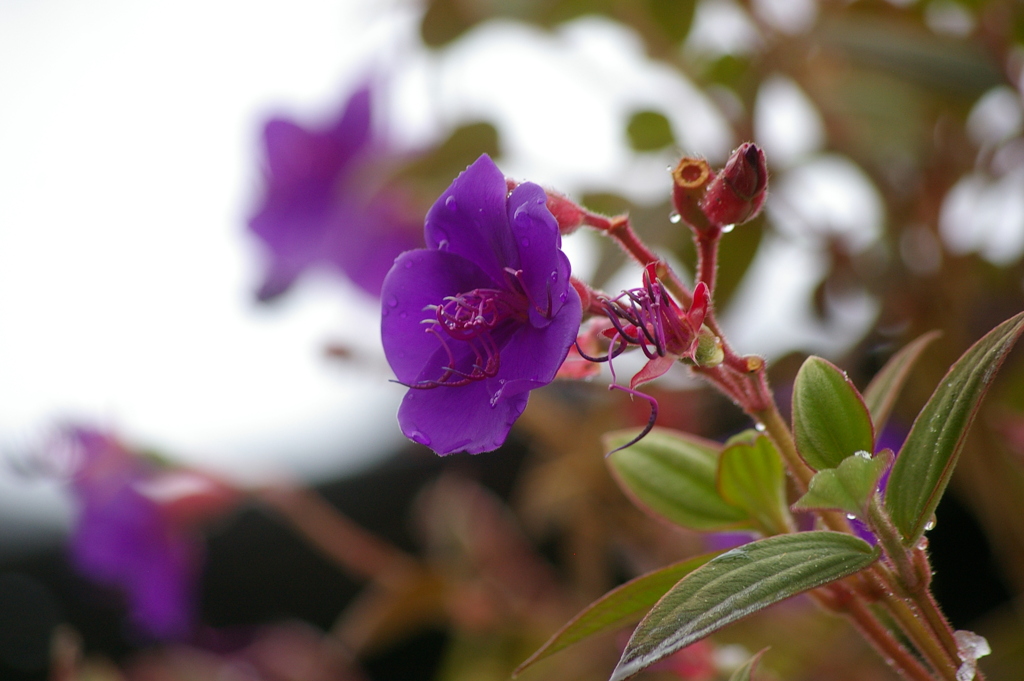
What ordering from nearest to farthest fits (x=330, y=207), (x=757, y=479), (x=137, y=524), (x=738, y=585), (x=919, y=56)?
(x=738, y=585) → (x=757, y=479) → (x=919, y=56) → (x=137, y=524) → (x=330, y=207)

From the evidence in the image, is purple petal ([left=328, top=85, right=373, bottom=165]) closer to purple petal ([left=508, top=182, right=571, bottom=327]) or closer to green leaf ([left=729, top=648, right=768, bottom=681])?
purple petal ([left=508, top=182, right=571, bottom=327])

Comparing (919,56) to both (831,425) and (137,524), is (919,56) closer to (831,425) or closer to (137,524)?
(831,425)

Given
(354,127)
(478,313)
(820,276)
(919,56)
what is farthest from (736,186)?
(354,127)

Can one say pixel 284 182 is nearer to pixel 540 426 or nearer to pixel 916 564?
pixel 540 426

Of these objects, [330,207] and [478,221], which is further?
[330,207]

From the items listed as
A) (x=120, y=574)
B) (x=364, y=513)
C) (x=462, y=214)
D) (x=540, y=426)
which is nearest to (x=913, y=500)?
Result: (x=462, y=214)

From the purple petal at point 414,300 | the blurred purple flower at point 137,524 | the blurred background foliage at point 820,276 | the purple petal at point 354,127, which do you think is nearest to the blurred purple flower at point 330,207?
the purple petal at point 354,127
